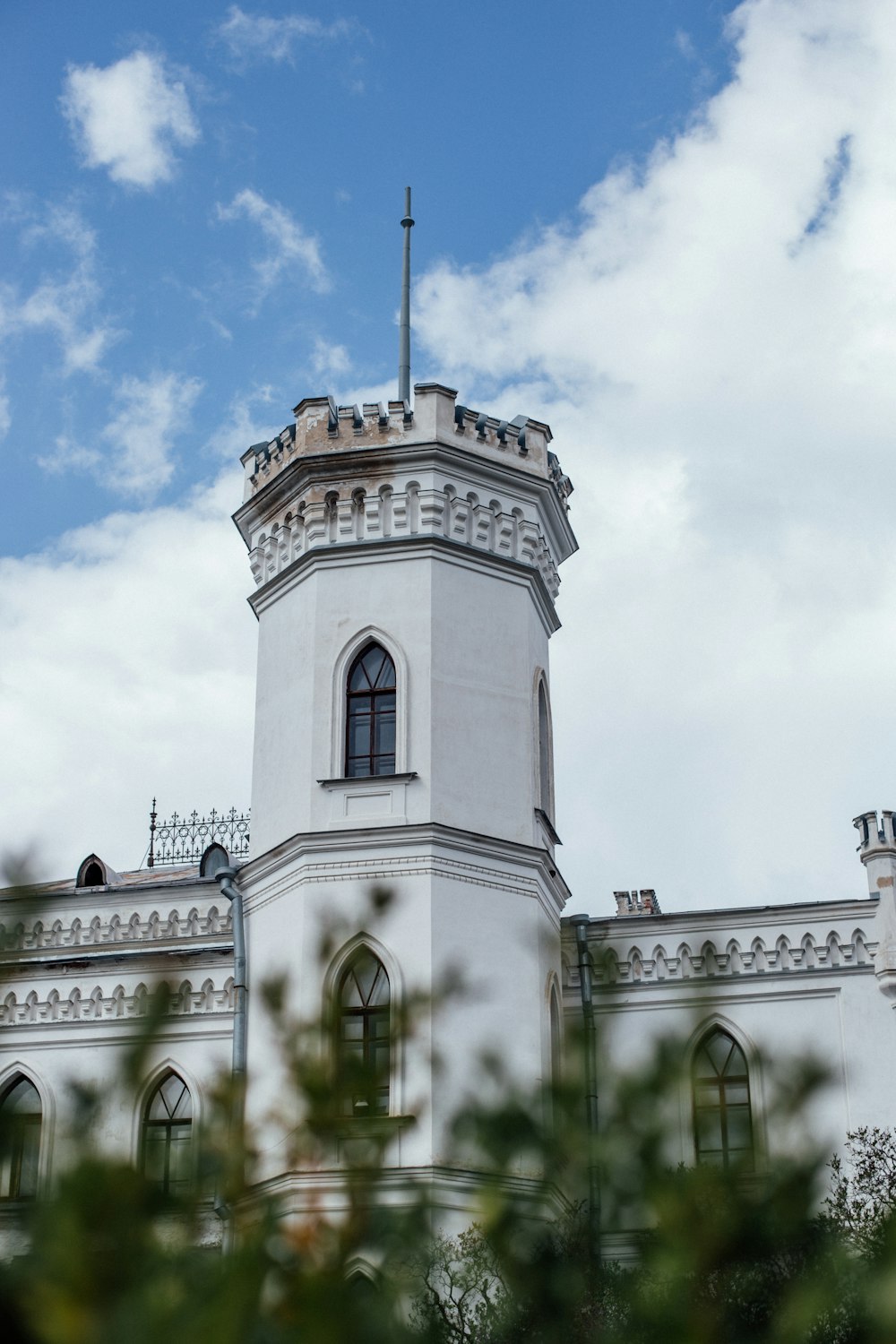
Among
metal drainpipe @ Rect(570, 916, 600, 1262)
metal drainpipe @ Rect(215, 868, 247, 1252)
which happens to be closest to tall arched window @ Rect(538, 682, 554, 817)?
metal drainpipe @ Rect(215, 868, 247, 1252)

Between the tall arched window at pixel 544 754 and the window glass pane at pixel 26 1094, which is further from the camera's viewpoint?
the tall arched window at pixel 544 754

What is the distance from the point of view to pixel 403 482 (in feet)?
58.3

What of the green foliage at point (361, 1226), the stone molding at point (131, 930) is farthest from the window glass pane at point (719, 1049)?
the green foliage at point (361, 1226)

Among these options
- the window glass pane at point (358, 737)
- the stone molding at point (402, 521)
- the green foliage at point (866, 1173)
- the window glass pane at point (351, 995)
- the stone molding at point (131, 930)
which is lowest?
the green foliage at point (866, 1173)

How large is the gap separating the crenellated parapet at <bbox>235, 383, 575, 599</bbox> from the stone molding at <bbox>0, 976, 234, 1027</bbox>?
4.50 meters

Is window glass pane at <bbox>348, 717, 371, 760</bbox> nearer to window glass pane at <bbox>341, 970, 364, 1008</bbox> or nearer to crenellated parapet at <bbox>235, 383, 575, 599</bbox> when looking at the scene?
crenellated parapet at <bbox>235, 383, 575, 599</bbox>

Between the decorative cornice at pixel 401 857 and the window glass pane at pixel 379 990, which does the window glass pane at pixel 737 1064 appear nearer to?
the decorative cornice at pixel 401 857

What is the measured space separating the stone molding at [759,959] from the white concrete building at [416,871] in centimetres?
3

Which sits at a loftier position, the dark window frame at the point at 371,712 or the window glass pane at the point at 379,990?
the dark window frame at the point at 371,712

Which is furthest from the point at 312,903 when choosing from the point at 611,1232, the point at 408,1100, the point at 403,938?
the point at 611,1232

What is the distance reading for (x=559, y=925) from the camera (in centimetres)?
1780

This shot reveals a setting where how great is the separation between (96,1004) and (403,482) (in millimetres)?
6296

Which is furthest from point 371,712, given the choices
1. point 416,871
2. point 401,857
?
point 416,871

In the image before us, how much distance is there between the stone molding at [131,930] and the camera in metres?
18.2
